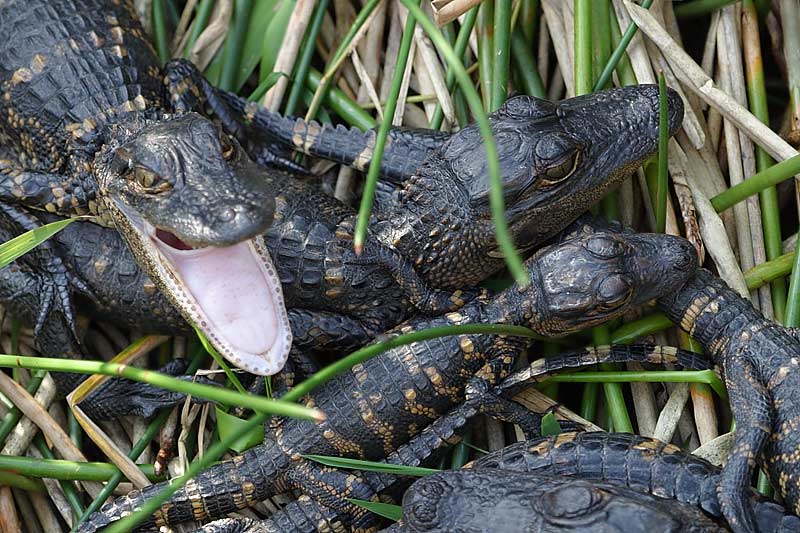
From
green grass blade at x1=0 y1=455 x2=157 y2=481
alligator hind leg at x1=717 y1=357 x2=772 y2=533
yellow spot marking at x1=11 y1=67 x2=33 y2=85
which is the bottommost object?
green grass blade at x1=0 y1=455 x2=157 y2=481

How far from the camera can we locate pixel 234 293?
348 cm

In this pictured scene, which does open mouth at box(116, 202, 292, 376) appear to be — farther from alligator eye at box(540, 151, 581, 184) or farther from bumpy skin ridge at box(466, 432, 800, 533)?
alligator eye at box(540, 151, 581, 184)

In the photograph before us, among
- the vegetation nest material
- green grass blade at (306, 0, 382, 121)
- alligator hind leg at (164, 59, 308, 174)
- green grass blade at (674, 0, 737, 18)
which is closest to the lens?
the vegetation nest material

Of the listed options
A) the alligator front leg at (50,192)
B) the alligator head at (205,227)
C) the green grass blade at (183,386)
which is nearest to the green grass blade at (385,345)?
the green grass blade at (183,386)

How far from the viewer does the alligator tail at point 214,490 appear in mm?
3666

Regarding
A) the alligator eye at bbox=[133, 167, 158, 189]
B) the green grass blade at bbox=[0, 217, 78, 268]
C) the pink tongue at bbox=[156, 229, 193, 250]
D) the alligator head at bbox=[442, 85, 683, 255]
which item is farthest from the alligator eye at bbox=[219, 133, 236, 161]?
the alligator head at bbox=[442, 85, 683, 255]

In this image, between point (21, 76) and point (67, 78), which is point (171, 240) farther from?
point (21, 76)

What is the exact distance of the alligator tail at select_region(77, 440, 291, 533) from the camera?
3.67m

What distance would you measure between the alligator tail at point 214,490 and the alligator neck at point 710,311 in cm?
156

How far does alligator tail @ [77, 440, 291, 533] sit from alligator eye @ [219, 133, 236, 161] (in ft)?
3.62

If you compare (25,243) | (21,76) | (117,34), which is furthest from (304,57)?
(25,243)

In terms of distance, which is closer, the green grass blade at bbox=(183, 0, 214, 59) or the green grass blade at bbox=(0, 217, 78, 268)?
the green grass blade at bbox=(0, 217, 78, 268)

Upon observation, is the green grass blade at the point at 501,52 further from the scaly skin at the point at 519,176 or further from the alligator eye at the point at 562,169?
the alligator eye at the point at 562,169

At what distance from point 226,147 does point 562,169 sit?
1204 millimetres
